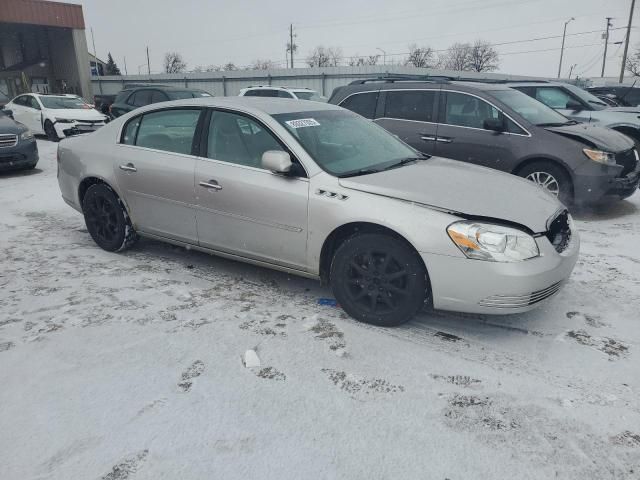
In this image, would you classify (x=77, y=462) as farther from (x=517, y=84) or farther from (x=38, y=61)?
(x=38, y=61)

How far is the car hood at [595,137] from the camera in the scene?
606cm

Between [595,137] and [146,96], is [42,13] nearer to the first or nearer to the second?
[146,96]

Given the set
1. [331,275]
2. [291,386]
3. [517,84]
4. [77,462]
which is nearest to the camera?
[77,462]

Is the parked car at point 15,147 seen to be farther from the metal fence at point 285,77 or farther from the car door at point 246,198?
the metal fence at point 285,77

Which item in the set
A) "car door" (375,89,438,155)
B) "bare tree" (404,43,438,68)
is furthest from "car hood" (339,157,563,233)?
"bare tree" (404,43,438,68)

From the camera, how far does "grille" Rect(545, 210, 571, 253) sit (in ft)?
10.8

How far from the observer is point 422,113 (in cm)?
691

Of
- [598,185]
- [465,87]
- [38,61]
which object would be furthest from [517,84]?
[38,61]

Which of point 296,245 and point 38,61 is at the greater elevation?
point 38,61

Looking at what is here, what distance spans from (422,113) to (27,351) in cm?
566

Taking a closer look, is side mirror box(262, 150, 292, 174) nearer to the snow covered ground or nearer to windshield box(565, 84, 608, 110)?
the snow covered ground

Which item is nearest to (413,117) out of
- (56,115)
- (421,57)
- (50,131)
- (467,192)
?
(467,192)

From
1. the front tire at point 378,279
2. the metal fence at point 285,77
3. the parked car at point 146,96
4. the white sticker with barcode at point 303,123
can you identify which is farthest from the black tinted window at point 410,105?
the metal fence at point 285,77

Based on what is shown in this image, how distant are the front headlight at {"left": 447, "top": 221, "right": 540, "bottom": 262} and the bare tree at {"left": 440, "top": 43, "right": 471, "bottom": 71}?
80882 mm
